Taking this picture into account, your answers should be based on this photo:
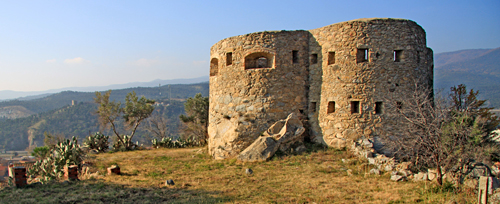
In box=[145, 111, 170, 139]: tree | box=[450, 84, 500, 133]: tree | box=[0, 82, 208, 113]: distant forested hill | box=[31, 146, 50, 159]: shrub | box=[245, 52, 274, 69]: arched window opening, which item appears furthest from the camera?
box=[0, 82, 208, 113]: distant forested hill

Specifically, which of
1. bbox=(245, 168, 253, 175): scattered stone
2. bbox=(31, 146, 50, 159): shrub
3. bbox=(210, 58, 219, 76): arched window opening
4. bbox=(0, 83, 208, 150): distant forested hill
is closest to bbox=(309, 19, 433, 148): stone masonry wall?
bbox=(245, 168, 253, 175): scattered stone

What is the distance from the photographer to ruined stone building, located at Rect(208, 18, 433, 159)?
11.2 meters

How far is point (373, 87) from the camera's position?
11.2 meters

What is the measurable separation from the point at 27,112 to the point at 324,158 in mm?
87029

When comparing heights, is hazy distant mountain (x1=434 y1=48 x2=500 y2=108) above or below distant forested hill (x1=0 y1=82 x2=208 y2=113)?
above

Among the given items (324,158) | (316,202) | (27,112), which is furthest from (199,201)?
(27,112)

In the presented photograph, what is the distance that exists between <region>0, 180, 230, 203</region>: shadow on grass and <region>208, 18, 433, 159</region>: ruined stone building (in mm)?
4673

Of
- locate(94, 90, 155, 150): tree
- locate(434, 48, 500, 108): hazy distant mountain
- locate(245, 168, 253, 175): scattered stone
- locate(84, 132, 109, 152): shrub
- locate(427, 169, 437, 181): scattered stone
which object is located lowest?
locate(84, 132, 109, 152): shrub

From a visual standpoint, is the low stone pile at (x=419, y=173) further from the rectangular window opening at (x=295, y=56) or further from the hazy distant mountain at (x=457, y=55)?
the hazy distant mountain at (x=457, y=55)

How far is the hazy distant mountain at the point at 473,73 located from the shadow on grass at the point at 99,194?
4881 cm

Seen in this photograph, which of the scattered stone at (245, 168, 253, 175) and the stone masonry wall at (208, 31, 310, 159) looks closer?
the scattered stone at (245, 168, 253, 175)

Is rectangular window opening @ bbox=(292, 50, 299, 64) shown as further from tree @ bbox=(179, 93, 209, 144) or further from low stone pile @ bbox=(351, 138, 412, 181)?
tree @ bbox=(179, 93, 209, 144)

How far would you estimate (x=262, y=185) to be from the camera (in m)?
8.49

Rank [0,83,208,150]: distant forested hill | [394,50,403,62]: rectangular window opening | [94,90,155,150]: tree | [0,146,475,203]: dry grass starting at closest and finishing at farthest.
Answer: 1. [0,146,475,203]: dry grass
2. [394,50,403,62]: rectangular window opening
3. [94,90,155,150]: tree
4. [0,83,208,150]: distant forested hill
